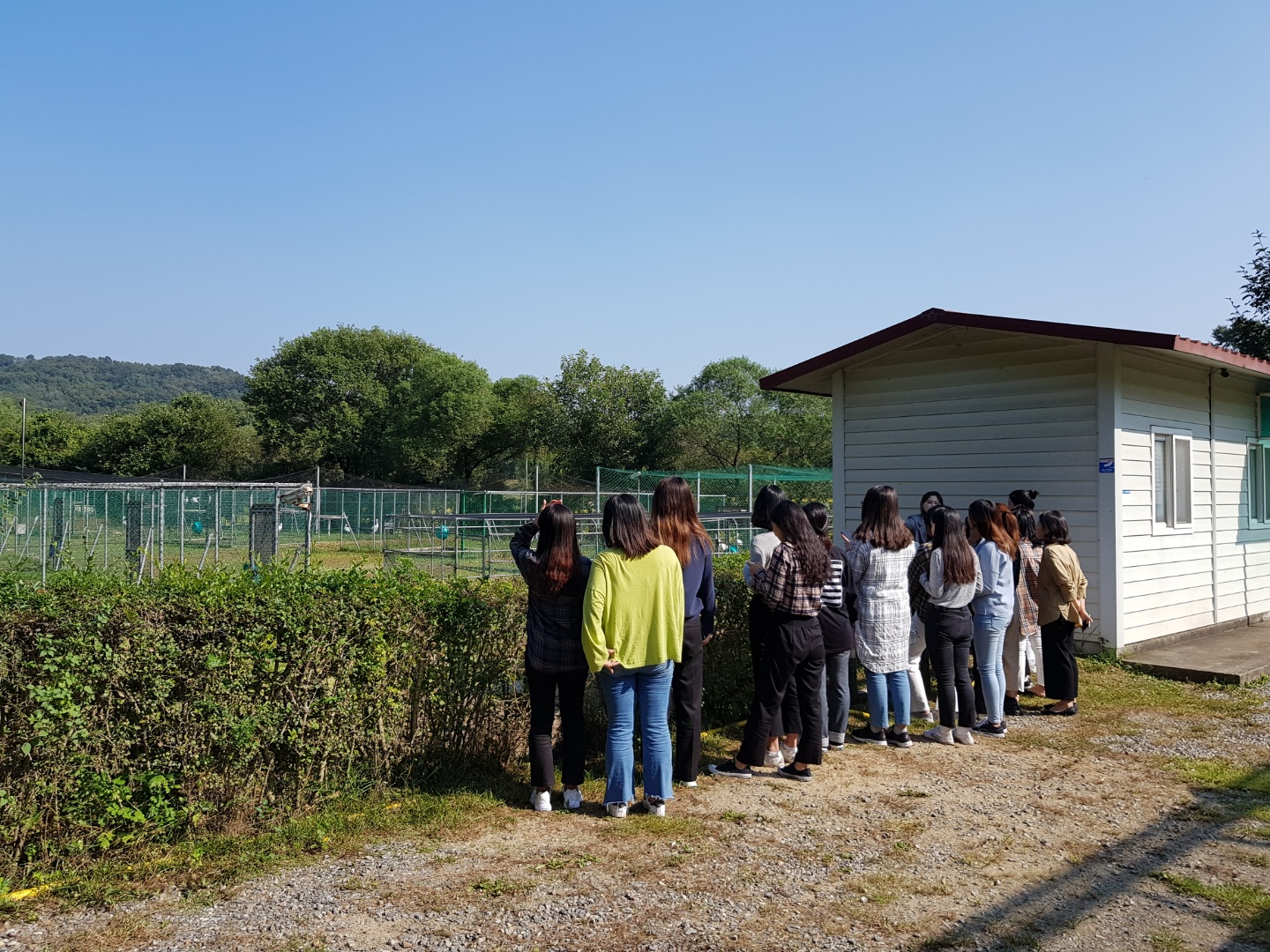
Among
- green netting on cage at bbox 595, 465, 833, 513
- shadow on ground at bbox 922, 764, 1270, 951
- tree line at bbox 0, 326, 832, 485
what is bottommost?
shadow on ground at bbox 922, 764, 1270, 951

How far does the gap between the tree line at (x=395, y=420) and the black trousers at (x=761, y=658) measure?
1653 inches

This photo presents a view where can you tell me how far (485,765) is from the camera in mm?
5445

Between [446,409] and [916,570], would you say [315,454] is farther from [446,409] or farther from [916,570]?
[916,570]

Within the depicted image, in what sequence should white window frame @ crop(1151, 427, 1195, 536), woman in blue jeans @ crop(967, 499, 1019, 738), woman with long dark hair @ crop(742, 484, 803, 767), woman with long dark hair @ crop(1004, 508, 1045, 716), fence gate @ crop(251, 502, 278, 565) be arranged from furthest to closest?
fence gate @ crop(251, 502, 278, 565) → white window frame @ crop(1151, 427, 1195, 536) → woman with long dark hair @ crop(1004, 508, 1045, 716) → woman in blue jeans @ crop(967, 499, 1019, 738) → woman with long dark hair @ crop(742, 484, 803, 767)

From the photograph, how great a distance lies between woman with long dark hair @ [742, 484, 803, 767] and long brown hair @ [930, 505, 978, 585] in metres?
1.28

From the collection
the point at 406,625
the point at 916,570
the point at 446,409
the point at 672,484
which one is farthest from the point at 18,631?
the point at 446,409

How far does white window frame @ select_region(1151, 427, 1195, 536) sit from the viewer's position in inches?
388

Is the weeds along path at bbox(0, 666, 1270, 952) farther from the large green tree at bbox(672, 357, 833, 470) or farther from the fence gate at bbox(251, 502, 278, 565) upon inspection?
the large green tree at bbox(672, 357, 833, 470)

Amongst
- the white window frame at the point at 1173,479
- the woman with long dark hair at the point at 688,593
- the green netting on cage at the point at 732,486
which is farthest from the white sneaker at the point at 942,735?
the green netting on cage at the point at 732,486

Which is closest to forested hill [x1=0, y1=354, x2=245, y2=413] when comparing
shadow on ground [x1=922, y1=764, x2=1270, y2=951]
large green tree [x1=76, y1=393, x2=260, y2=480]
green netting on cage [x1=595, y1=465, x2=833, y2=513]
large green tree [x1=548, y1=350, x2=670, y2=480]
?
large green tree [x1=76, y1=393, x2=260, y2=480]

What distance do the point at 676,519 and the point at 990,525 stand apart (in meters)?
2.86

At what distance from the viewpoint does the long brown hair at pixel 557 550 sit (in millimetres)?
4848

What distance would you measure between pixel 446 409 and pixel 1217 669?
2157 inches

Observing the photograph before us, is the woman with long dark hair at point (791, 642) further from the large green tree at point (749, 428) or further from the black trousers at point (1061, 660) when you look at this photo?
the large green tree at point (749, 428)
